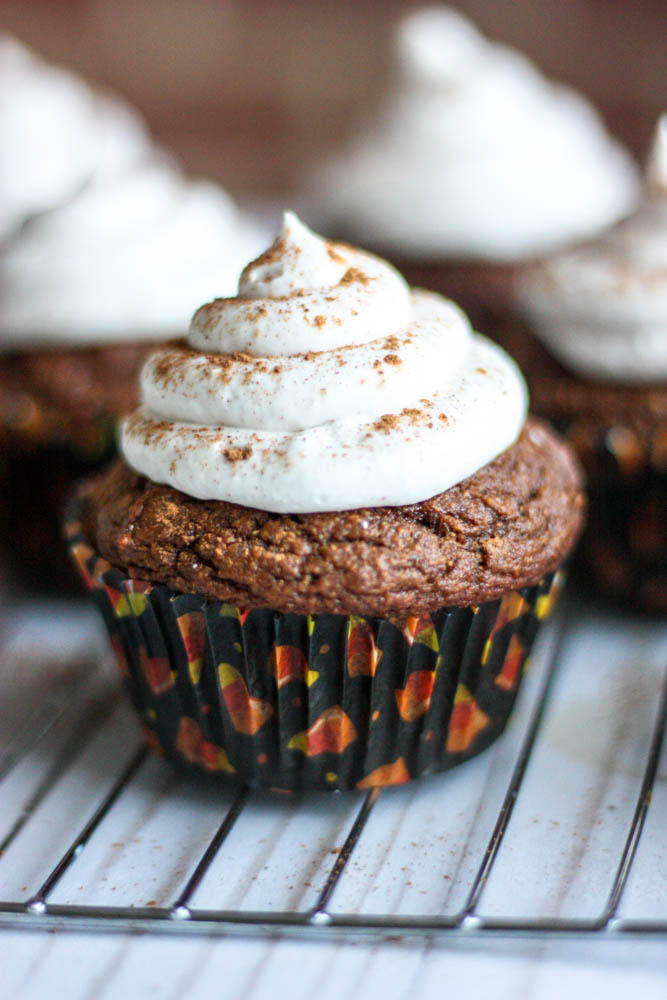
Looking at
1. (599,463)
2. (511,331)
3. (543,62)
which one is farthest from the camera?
(543,62)

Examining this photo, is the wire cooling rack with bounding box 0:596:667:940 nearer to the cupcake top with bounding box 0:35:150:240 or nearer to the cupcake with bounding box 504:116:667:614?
the cupcake with bounding box 504:116:667:614

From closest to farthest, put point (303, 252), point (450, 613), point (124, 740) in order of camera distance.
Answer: point (450, 613)
point (303, 252)
point (124, 740)

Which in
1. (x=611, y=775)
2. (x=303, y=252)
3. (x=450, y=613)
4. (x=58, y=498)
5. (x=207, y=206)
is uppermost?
(x=303, y=252)

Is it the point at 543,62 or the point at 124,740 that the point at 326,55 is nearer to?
the point at 543,62

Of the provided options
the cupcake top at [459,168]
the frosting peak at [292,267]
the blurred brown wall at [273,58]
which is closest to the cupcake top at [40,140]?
the cupcake top at [459,168]

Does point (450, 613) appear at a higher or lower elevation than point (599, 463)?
higher

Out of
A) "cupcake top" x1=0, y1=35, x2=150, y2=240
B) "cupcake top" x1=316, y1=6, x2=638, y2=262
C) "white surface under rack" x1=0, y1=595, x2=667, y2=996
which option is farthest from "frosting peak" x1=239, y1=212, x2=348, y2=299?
"cupcake top" x1=316, y1=6, x2=638, y2=262

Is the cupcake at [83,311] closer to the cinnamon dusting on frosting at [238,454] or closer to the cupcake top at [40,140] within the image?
the cupcake top at [40,140]

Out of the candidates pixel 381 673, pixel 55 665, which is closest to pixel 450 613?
pixel 381 673
